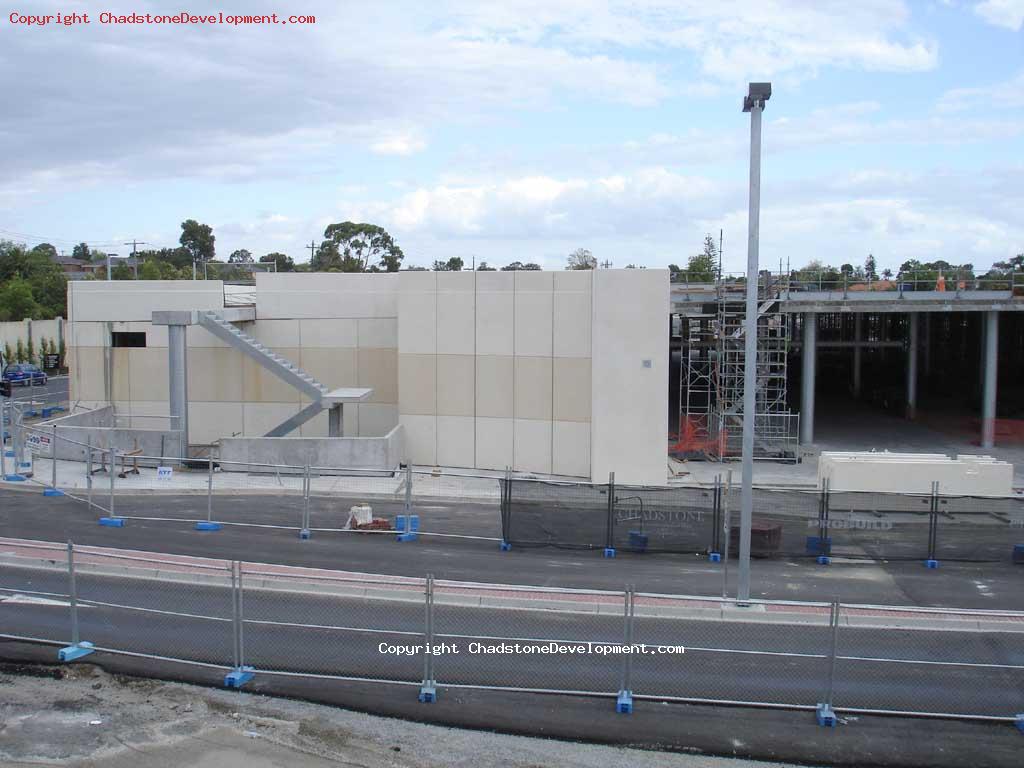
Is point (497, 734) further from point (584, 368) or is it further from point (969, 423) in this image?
point (969, 423)

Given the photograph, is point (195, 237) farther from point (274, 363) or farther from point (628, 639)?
point (628, 639)

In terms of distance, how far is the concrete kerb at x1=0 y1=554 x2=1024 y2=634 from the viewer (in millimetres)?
13570

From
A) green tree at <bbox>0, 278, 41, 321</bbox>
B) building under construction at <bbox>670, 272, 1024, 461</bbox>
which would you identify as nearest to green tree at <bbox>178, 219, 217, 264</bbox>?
green tree at <bbox>0, 278, 41, 321</bbox>

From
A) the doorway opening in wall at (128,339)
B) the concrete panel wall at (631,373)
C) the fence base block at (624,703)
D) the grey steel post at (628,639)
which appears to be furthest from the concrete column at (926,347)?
the fence base block at (624,703)

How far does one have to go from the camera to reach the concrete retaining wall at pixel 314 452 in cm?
2630

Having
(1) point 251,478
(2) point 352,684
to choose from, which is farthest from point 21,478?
(2) point 352,684

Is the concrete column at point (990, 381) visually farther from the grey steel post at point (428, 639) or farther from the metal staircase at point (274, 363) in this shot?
the grey steel post at point (428, 639)

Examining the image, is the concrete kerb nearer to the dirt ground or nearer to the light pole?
the light pole

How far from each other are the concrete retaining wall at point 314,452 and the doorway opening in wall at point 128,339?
767cm

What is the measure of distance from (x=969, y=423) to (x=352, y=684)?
118 feet

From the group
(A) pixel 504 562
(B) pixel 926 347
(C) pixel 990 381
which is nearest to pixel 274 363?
(A) pixel 504 562

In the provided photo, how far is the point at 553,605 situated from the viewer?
14.1 m

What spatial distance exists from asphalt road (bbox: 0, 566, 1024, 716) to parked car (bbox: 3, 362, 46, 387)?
157ft

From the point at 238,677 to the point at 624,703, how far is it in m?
4.48
